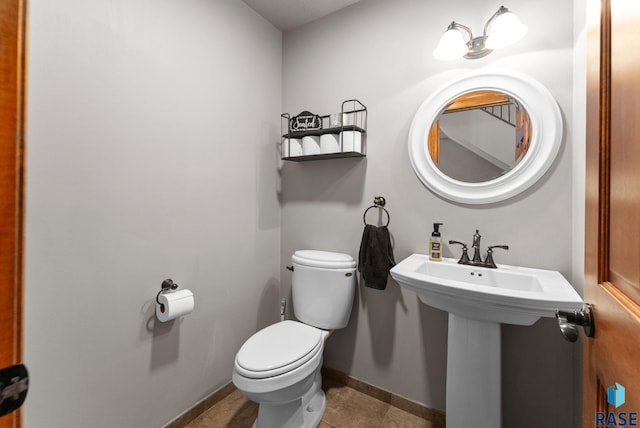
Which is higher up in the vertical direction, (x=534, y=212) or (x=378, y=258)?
(x=534, y=212)

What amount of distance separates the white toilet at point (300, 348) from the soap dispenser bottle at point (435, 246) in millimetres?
464

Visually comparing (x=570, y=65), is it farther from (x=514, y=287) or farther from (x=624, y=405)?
(x=624, y=405)

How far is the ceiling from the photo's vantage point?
5.75ft

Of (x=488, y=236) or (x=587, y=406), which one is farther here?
(x=488, y=236)

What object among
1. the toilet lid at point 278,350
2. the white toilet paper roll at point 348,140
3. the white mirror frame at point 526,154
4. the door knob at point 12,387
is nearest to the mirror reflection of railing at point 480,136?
the white mirror frame at point 526,154

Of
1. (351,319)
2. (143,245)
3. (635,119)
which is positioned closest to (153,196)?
(143,245)

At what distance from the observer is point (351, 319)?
1.80 metres

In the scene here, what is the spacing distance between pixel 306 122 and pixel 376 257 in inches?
36.9

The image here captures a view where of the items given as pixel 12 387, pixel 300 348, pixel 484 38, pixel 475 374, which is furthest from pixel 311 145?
pixel 12 387

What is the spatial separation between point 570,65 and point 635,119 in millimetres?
1113

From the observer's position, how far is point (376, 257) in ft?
5.23

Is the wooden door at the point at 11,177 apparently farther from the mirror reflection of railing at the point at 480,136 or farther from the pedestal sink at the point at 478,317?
the mirror reflection of railing at the point at 480,136

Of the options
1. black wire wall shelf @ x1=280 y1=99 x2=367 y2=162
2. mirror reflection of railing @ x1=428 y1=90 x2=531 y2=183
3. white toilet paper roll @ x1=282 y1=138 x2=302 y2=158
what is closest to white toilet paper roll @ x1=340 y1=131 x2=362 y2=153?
black wire wall shelf @ x1=280 y1=99 x2=367 y2=162

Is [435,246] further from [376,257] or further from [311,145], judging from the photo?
[311,145]
